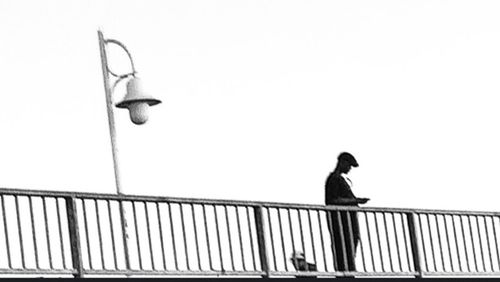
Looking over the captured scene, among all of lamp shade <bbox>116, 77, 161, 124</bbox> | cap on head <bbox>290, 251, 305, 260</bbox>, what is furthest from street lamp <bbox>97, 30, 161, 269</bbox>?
cap on head <bbox>290, 251, 305, 260</bbox>

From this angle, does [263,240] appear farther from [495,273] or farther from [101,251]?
[495,273]

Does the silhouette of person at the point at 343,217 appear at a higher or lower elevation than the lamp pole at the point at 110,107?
lower

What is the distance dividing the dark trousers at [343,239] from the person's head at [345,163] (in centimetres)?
51

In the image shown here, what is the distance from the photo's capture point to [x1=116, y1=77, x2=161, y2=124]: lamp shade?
115 ft

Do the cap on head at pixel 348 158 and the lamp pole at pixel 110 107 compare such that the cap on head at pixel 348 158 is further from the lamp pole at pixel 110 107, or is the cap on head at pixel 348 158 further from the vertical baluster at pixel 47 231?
the lamp pole at pixel 110 107

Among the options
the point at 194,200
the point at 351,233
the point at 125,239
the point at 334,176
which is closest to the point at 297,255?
the point at 351,233

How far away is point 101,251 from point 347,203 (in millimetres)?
5384

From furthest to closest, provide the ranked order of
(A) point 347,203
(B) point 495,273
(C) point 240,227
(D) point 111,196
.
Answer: (B) point 495,273, (A) point 347,203, (C) point 240,227, (D) point 111,196

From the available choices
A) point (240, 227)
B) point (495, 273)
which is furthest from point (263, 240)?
point (495, 273)

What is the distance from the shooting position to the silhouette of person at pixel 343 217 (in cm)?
3083

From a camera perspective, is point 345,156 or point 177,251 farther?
point 345,156

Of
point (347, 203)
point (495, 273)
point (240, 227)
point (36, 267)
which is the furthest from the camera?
Result: point (495, 273)

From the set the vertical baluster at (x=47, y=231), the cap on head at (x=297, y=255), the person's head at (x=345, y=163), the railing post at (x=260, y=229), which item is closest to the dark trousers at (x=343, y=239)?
the person's head at (x=345, y=163)

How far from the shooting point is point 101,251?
2681 cm
